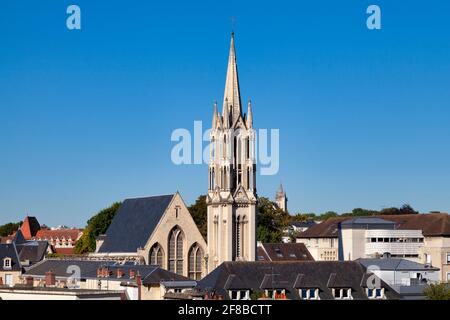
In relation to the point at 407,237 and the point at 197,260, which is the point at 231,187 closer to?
the point at 197,260

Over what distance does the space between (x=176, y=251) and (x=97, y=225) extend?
30.7 meters

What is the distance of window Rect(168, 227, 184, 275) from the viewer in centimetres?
10562

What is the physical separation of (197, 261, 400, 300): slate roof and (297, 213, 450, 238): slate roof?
3727 centimetres

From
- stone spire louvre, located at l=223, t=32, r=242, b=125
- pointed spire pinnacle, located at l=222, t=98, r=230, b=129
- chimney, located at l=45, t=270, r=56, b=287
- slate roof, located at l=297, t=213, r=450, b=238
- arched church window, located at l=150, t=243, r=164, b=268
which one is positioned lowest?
chimney, located at l=45, t=270, r=56, b=287

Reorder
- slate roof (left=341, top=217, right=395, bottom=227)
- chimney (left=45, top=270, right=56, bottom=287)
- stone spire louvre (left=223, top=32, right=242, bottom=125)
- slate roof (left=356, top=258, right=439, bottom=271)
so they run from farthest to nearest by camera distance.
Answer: slate roof (left=341, top=217, right=395, bottom=227)
stone spire louvre (left=223, top=32, right=242, bottom=125)
chimney (left=45, top=270, right=56, bottom=287)
slate roof (left=356, top=258, right=439, bottom=271)

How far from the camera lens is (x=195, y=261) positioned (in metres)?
108

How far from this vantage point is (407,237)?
111750 mm

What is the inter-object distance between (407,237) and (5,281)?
39.2 m

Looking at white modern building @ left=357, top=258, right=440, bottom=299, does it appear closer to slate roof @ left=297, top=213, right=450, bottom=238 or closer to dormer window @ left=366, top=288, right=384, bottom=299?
dormer window @ left=366, top=288, right=384, bottom=299

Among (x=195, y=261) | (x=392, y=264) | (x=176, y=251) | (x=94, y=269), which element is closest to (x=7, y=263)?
(x=94, y=269)

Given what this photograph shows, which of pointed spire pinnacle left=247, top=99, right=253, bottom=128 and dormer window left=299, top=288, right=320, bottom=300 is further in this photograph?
pointed spire pinnacle left=247, top=99, right=253, bottom=128

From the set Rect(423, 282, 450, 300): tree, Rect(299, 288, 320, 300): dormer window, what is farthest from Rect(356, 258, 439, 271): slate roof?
Rect(423, 282, 450, 300): tree

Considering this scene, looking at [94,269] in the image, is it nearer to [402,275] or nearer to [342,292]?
[402,275]
